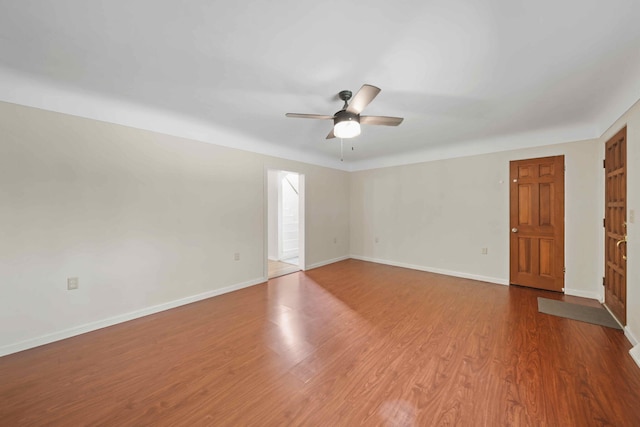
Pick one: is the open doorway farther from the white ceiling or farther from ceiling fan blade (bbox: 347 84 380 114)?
ceiling fan blade (bbox: 347 84 380 114)

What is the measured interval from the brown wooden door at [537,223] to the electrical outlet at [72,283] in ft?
18.9

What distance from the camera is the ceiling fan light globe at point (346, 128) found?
2284 mm

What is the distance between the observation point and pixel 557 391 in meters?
1.62

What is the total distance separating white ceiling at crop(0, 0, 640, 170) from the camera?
1406 millimetres

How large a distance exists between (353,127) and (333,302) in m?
2.26

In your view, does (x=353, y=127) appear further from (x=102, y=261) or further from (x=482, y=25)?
(x=102, y=261)

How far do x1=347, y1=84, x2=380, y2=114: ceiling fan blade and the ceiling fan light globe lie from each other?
108 millimetres

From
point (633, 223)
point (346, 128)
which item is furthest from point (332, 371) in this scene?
point (633, 223)

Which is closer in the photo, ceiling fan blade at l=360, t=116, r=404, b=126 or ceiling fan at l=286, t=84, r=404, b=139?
ceiling fan at l=286, t=84, r=404, b=139

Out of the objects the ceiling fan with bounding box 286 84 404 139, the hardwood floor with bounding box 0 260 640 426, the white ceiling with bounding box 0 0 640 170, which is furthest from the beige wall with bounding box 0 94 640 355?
the ceiling fan with bounding box 286 84 404 139

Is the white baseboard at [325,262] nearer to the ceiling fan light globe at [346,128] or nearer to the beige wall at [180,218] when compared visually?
the beige wall at [180,218]

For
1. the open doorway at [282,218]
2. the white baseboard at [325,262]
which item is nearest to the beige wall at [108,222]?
the white baseboard at [325,262]

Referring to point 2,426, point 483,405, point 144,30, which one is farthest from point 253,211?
point 483,405

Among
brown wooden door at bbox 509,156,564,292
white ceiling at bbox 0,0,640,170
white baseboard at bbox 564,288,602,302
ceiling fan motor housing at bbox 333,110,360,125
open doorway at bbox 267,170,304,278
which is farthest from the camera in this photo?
open doorway at bbox 267,170,304,278
